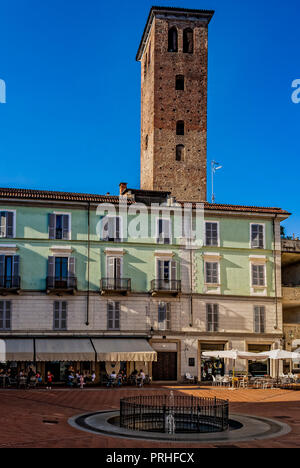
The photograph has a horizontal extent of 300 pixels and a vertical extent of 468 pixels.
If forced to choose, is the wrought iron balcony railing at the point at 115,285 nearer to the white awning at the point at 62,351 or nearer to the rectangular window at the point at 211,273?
the white awning at the point at 62,351

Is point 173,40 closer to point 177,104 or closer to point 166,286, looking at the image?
point 177,104

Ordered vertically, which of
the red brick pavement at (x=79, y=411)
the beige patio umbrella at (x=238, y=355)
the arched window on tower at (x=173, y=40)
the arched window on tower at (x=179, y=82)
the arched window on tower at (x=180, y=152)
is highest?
the arched window on tower at (x=173, y=40)

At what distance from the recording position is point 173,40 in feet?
188

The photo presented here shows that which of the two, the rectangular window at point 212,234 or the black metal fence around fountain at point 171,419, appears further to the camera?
the rectangular window at point 212,234

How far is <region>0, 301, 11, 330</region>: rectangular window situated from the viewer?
38688 mm

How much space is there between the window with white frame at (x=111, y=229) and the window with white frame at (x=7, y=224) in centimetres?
603

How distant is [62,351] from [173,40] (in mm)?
32977

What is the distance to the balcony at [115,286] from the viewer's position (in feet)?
132

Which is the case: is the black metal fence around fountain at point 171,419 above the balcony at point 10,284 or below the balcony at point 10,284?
below

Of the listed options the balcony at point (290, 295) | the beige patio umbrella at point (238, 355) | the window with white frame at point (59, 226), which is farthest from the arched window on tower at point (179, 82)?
the beige patio umbrella at point (238, 355)

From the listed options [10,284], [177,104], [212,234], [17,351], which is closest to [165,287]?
[212,234]

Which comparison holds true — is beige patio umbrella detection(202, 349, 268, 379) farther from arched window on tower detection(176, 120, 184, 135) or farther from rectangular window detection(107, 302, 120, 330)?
arched window on tower detection(176, 120, 184, 135)

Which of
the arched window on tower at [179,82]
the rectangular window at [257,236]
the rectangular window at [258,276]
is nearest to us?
the rectangular window at [258,276]
